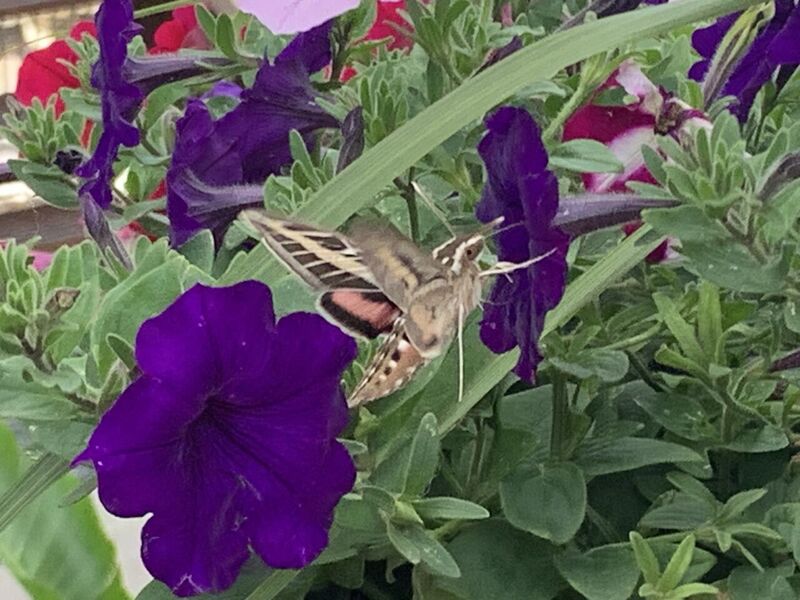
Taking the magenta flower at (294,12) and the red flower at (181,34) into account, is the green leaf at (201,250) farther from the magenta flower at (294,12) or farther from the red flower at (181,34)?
the red flower at (181,34)

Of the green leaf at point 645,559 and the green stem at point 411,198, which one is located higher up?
the green stem at point 411,198

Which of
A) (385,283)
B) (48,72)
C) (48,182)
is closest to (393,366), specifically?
(385,283)

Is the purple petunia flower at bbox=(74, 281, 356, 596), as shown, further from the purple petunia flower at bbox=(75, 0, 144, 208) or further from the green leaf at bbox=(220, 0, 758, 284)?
the purple petunia flower at bbox=(75, 0, 144, 208)

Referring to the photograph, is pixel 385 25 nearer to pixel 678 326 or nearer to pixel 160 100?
pixel 160 100

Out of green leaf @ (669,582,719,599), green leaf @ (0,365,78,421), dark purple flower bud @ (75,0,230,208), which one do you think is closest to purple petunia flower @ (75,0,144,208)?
dark purple flower bud @ (75,0,230,208)

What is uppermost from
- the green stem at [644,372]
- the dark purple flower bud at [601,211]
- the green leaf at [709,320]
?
the dark purple flower bud at [601,211]

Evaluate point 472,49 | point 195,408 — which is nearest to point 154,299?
point 195,408

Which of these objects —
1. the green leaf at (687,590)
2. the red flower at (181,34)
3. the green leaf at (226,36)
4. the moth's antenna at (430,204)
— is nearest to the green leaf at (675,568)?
the green leaf at (687,590)
